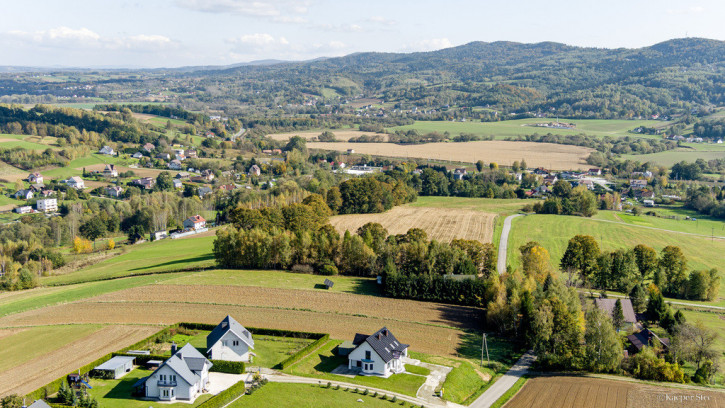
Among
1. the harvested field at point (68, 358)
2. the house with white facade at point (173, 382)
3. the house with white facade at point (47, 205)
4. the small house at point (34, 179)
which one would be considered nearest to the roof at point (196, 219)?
the house with white facade at point (47, 205)

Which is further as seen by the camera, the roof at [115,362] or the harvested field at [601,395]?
the roof at [115,362]

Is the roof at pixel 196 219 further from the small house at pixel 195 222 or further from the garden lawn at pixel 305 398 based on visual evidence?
the garden lawn at pixel 305 398

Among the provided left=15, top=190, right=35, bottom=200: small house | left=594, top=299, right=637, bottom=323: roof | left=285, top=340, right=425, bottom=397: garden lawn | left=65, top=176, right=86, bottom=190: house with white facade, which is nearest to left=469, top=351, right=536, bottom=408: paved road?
left=285, top=340, right=425, bottom=397: garden lawn

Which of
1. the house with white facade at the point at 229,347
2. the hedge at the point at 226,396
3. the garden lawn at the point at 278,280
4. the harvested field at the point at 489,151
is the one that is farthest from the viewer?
the harvested field at the point at 489,151

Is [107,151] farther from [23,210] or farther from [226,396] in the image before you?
[226,396]

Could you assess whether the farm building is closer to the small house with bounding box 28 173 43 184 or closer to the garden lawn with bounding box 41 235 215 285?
the garden lawn with bounding box 41 235 215 285

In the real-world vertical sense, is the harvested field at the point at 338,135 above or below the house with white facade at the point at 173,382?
above
